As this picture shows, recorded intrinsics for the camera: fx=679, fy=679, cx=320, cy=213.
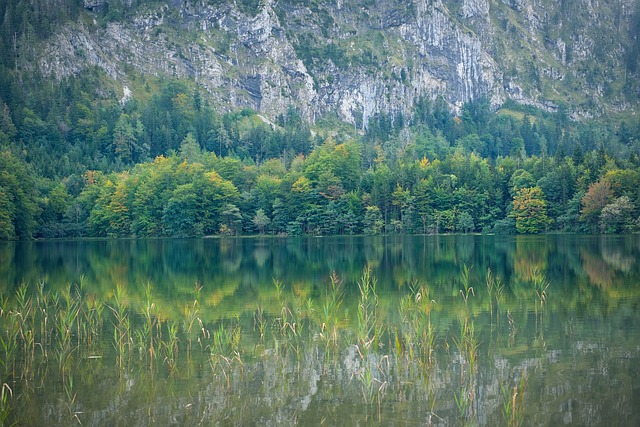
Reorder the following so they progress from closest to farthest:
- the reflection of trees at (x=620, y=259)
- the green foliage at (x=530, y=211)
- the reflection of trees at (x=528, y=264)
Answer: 1. the reflection of trees at (x=528, y=264)
2. the reflection of trees at (x=620, y=259)
3. the green foliage at (x=530, y=211)

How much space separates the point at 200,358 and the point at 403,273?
21.8 m

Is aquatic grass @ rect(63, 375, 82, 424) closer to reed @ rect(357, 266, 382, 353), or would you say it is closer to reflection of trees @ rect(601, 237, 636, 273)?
reed @ rect(357, 266, 382, 353)

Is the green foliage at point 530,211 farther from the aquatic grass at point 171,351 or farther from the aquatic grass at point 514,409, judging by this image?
the aquatic grass at point 514,409

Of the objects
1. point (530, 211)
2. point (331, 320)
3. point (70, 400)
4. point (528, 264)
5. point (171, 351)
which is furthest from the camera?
point (530, 211)

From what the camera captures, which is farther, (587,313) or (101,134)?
(101,134)

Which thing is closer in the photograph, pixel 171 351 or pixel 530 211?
pixel 171 351

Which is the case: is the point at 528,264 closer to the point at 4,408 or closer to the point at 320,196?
the point at 4,408

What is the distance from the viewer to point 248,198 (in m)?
120

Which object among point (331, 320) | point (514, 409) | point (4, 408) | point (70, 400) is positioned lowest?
point (70, 400)

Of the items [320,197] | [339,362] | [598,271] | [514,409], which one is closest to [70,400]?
[339,362]

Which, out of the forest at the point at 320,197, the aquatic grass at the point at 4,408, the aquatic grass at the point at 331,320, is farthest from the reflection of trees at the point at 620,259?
the forest at the point at 320,197

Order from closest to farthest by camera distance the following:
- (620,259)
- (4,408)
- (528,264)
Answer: (4,408) < (528,264) < (620,259)

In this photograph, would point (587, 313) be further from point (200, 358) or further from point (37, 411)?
point (37, 411)

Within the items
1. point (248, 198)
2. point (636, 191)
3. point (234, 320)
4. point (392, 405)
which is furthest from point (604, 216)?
point (392, 405)
